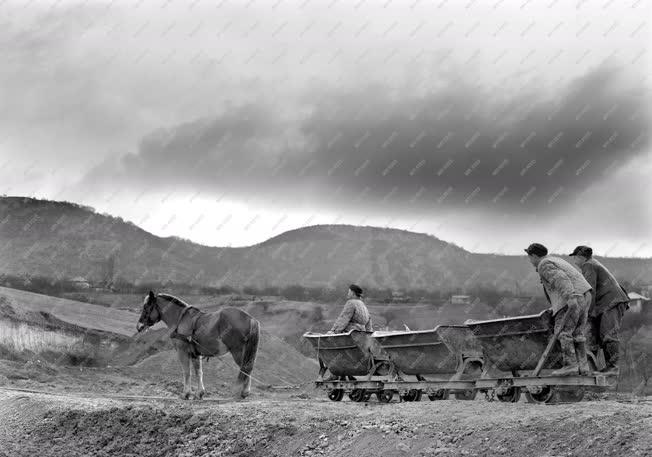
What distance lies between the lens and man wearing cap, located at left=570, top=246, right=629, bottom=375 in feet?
34.2

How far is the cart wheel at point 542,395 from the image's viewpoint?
386 inches

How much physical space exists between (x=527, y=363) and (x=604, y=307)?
1491 millimetres

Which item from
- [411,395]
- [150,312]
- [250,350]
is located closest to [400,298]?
[150,312]

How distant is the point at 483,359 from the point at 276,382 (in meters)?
18.0

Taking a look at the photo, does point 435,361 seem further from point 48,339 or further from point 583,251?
point 48,339

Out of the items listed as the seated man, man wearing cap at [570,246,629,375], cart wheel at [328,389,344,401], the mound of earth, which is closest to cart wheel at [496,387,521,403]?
man wearing cap at [570,246,629,375]

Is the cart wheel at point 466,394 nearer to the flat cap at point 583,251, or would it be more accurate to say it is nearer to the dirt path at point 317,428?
the dirt path at point 317,428

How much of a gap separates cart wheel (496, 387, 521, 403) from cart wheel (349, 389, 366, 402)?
3902mm

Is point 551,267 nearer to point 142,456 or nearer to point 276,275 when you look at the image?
point 142,456

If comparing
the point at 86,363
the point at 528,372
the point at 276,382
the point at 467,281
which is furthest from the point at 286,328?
the point at 467,281

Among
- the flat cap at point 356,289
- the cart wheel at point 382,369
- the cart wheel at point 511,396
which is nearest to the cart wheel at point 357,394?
the cart wheel at point 382,369

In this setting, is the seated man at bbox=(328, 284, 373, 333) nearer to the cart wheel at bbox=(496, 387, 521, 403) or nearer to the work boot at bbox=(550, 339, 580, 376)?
the cart wheel at bbox=(496, 387, 521, 403)

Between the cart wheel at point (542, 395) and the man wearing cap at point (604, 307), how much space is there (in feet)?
3.48

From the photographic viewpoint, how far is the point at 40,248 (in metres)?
110
